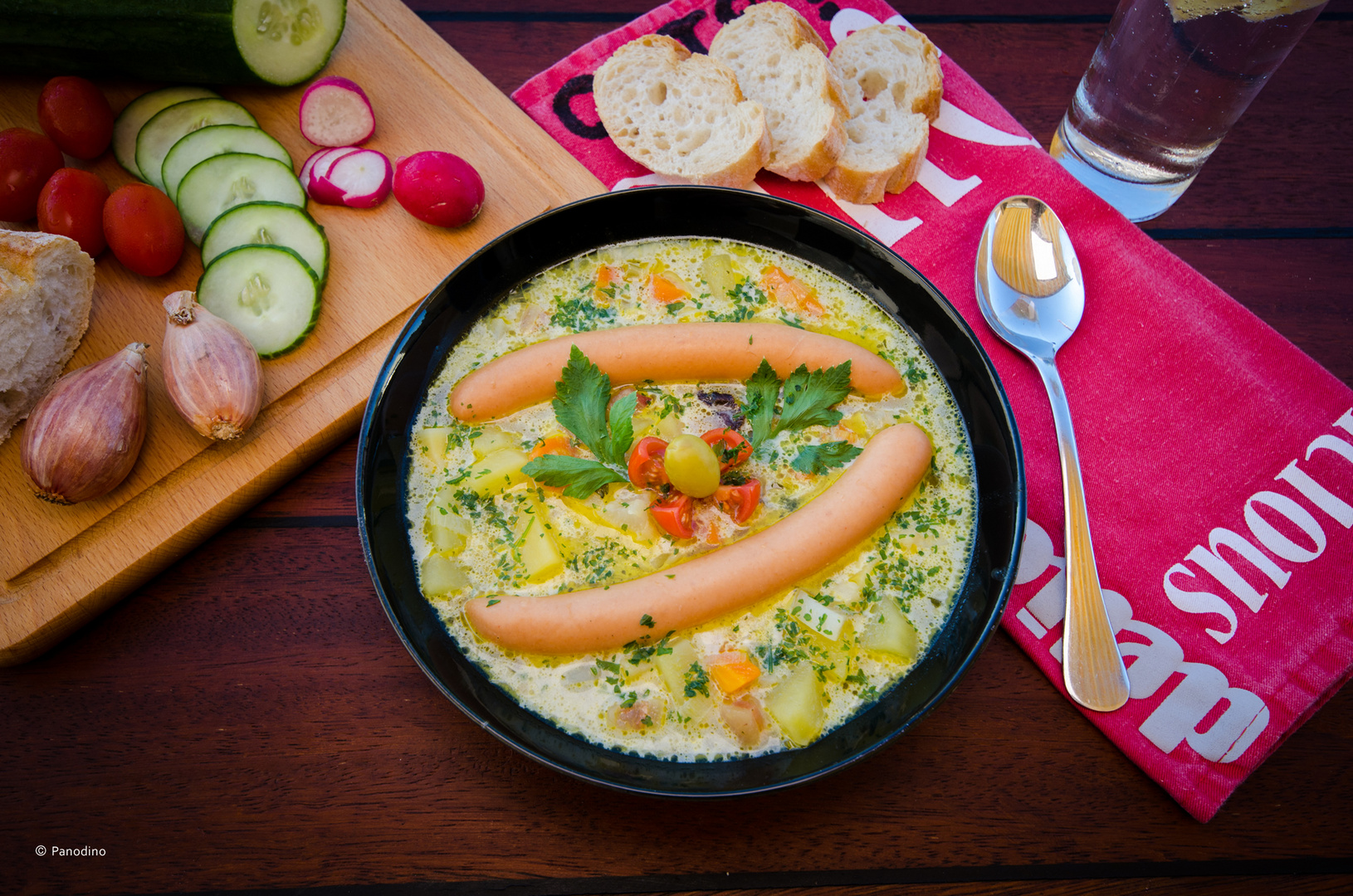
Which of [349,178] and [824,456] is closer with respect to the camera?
[824,456]

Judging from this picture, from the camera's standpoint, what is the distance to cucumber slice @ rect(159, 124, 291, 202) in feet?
7.59

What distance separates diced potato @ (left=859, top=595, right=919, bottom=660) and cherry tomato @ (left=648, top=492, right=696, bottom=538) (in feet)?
1.52

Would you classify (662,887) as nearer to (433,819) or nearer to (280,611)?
(433,819)

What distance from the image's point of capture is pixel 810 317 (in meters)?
2.17

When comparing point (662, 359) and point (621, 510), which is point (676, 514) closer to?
point (621, 510)

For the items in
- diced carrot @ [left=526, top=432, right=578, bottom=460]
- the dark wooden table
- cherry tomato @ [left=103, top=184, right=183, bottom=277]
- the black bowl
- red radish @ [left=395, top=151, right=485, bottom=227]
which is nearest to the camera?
the black bowl

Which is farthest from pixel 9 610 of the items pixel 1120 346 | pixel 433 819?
pixel 1120 346

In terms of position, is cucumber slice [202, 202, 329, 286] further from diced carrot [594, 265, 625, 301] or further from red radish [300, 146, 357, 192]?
diced carrot [594, 265, 625, 301]

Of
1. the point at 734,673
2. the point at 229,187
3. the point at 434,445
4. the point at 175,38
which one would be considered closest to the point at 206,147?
the point at 229,187

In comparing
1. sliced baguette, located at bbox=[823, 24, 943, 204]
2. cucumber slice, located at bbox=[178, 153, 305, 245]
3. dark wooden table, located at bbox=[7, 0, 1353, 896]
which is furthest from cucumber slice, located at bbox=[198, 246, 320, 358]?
sliced baguette, located at bbox=[823, 24, 943, 204]

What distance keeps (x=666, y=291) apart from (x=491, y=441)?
2.05 ft

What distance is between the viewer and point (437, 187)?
7.35 ft

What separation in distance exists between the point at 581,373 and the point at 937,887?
4.67 ft

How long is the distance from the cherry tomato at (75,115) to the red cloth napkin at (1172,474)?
57.5 inches
